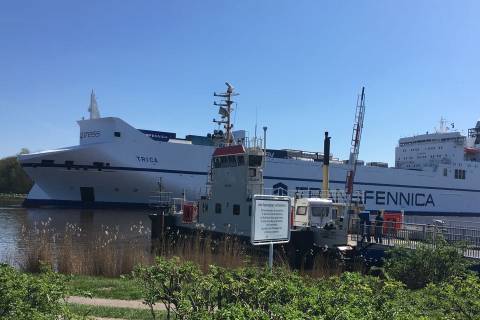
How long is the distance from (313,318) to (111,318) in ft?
15.8

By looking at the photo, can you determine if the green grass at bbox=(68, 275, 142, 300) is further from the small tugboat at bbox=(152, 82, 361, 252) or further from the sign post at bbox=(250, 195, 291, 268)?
the small tugboat at bbox=(152, 82, 361, 252)

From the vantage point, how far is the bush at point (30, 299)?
14.3ft

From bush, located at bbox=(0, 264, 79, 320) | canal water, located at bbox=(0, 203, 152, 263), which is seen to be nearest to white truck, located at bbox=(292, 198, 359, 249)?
canal water, located at bbox=(0, 203, 152, 263)

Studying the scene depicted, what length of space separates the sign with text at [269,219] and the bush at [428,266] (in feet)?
12.0

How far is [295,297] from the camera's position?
493 cm

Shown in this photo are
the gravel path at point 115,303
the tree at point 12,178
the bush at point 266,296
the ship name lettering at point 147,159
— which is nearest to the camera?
the bush at point 266,296

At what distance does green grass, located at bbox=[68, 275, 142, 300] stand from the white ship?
28.2m

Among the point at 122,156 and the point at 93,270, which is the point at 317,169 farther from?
the point at 93,270

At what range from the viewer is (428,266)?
10438mm

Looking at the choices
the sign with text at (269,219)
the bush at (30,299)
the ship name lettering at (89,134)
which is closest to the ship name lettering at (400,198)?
the ship name lettering at (89,134)

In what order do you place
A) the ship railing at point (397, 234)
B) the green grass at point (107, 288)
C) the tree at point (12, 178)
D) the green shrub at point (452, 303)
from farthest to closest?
1. the tree at point (12, 178)
2. the ship railing at point (397, 234)
3. the green grass at point (107, 288)
4. the green shrub at point (452, 303)

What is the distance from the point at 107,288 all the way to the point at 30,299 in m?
6.46

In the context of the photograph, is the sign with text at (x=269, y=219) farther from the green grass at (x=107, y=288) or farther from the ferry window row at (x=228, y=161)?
the ferry window row at (x=228, y=161)

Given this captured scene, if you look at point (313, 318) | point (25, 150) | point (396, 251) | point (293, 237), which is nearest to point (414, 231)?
point (293, 237)
